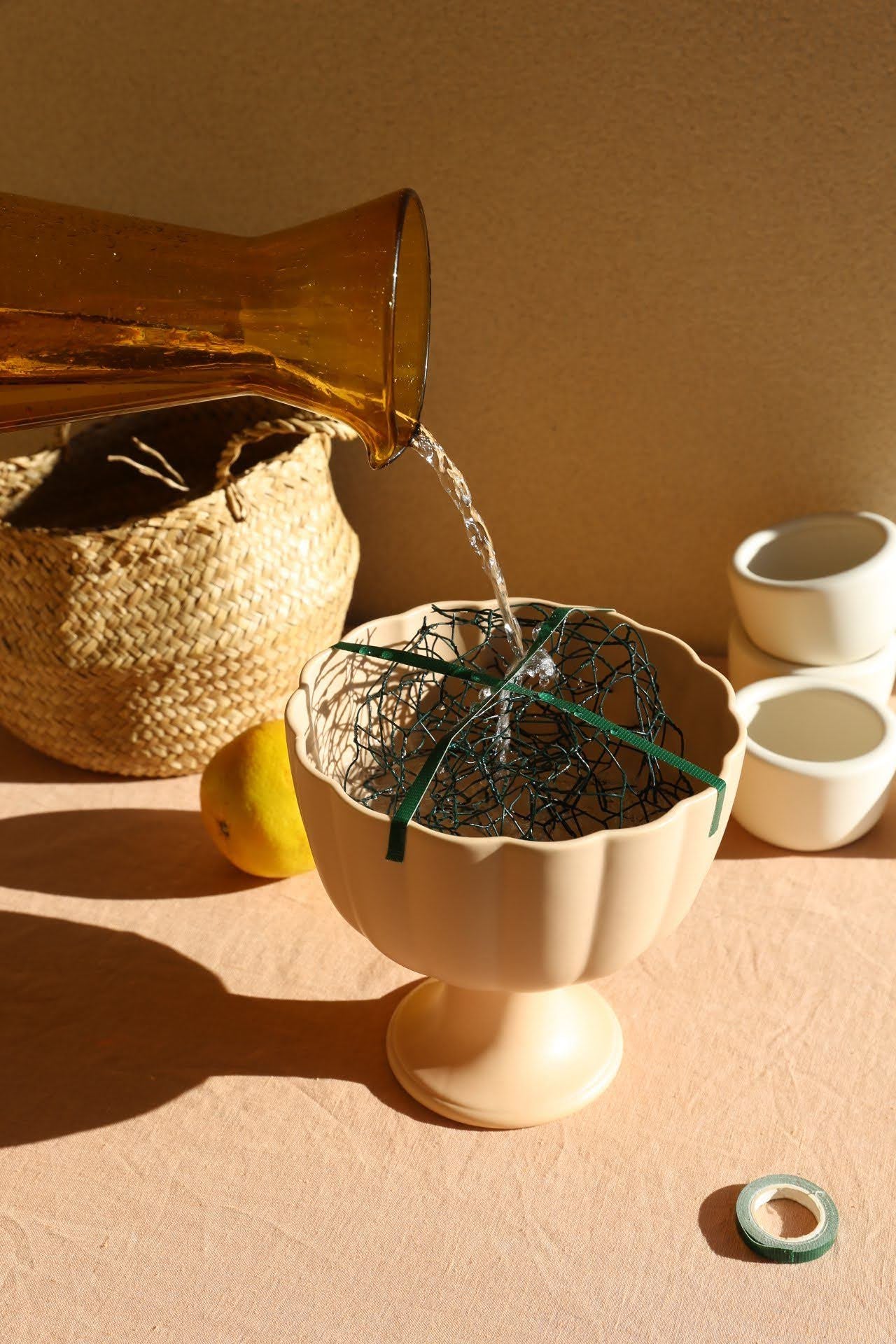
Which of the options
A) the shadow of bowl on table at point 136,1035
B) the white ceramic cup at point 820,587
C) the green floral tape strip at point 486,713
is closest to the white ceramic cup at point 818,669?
the white ceramic cup at point 820,587

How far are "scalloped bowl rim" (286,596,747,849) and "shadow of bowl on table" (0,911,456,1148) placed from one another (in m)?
0.14

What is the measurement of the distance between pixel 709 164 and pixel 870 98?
0.10 meters

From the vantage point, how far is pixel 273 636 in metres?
0.84

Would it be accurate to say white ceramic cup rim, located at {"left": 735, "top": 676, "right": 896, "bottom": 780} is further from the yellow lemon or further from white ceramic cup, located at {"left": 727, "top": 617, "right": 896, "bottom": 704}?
the yellow lemon

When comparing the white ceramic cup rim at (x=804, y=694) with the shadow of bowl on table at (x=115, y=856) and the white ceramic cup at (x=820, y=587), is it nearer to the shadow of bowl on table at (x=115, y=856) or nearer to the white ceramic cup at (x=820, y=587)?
the white ceramic cup at (x=820, y=587)

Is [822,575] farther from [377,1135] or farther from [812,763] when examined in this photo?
[377,1135]

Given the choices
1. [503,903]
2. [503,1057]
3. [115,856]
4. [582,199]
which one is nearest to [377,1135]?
[503,1057]

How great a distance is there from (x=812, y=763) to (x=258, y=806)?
321 mm

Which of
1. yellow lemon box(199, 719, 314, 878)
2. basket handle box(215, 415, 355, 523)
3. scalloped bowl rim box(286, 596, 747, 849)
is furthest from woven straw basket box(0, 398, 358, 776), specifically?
scalloped bowl rim box(286, 596, 747, 849)

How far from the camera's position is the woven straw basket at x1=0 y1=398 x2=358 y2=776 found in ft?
2.60

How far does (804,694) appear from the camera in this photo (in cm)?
80

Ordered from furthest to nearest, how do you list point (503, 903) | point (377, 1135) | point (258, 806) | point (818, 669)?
point (818, 669)
point (258, 806)
point (377, 1135)
point (503, 903)

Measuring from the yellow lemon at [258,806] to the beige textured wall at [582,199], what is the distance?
32 centimetres

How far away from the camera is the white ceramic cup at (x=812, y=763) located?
2.42 feet
